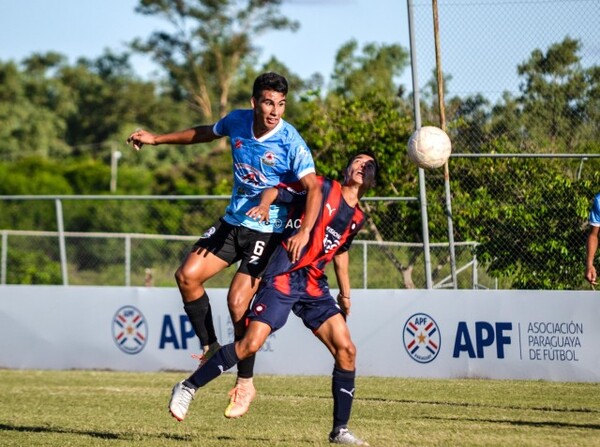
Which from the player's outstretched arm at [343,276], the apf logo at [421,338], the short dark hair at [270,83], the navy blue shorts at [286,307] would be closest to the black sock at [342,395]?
the navy blue shorts at [286,307]

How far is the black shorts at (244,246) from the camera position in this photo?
789 centimetres

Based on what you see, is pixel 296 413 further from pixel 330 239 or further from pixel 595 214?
pixel 595 214

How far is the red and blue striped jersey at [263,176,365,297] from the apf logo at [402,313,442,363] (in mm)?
5445

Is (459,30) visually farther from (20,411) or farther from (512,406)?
(20,411)

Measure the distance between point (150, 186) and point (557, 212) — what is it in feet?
110

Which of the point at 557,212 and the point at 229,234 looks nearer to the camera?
the point at 229,234

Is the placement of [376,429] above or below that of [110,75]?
below

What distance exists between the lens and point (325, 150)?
16766mm

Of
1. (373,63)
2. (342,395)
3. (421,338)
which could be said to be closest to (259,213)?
(342,395)

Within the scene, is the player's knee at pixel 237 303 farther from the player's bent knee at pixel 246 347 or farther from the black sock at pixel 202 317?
the player's bent knee at pixel 246 347

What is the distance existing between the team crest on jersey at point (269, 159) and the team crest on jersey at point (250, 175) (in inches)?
3.7

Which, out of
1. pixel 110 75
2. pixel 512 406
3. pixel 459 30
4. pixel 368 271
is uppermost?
pixel 110 75

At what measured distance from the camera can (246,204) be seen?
25.9 feet

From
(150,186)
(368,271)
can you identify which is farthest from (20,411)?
(150,186)
